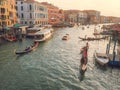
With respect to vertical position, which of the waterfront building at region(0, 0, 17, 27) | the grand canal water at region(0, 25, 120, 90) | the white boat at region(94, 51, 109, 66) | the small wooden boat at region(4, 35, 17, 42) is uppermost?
the waterfront building at region(0, 0, 17, 27)

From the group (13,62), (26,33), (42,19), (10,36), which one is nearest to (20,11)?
(42,19)

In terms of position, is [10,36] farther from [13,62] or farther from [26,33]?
[13,62]

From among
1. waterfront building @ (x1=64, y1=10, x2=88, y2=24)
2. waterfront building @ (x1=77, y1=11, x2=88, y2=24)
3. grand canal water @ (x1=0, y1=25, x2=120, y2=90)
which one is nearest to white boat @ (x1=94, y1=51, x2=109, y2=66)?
grand canal water @ (x1=0, y1=25, x2=120, y2=90)

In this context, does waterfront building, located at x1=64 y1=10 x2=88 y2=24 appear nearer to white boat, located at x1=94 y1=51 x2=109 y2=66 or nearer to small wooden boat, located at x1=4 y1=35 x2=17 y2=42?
small wooden boat, located at x1=4 y1=35 x2=17 y2=42

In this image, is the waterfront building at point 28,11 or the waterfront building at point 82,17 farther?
the waterfront building at point 82,17

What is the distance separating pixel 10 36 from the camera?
2192 inches

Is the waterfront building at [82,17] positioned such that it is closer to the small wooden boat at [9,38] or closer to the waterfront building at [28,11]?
the waterfront building at [28,11]

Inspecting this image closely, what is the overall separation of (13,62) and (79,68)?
39.5 ft

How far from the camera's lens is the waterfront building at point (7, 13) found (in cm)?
5861

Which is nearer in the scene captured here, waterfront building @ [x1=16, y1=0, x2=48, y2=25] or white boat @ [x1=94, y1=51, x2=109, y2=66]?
white boat @ [x1=94, y1=51, x2=109, y2=66]

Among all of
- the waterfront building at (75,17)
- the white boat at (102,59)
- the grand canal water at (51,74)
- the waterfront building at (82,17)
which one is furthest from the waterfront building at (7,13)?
the waterfront building at (82,17)

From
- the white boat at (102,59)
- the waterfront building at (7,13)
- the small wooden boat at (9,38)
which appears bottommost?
the white boat at (102,59)

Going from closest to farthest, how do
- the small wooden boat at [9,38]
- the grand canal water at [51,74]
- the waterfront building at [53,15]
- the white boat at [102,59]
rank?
the grand canal water at [51,74] → the white boat at [102,59] → the small wooden boat at [9,38] → the waterfront building at [53,15]

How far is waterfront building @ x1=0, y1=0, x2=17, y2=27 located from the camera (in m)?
58.6
